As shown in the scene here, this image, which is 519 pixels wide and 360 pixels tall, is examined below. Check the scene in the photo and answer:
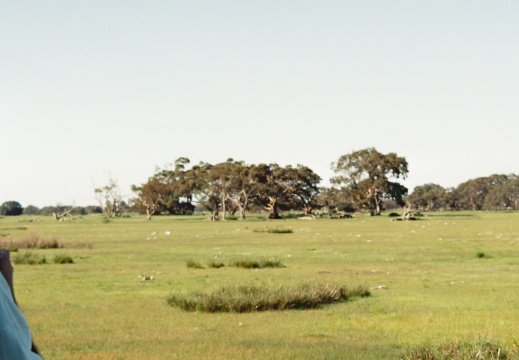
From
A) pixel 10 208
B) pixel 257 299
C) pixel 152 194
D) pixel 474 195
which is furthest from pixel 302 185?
pixel 257 299

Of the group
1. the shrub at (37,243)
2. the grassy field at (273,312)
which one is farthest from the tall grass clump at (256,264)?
the shrub at (37,243)

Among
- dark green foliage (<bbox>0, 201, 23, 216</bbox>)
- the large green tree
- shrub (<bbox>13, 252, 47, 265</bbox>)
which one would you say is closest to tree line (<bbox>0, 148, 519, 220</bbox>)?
the large green tree

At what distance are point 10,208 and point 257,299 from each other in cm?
18881

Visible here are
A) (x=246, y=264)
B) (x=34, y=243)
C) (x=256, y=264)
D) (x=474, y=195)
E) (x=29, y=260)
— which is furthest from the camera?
(x=474, y=195)

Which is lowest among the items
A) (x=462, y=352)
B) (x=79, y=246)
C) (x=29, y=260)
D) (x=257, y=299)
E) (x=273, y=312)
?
(x=273, y=312)

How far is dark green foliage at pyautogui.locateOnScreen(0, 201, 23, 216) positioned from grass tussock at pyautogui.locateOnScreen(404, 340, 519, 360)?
634 feet

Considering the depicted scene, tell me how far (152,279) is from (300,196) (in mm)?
106603

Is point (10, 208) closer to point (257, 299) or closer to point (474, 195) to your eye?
point (474, 195)

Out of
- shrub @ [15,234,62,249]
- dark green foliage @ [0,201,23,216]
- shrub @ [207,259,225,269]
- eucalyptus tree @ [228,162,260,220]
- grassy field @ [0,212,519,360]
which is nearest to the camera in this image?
grassy field @ [0,212,519,360]

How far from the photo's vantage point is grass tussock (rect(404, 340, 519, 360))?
9.48 m

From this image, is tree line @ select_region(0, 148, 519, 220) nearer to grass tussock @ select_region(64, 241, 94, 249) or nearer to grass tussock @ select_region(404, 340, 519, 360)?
grass tussock @ select_region(64, 241, 94, 249)

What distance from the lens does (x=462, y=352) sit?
9.68 metres

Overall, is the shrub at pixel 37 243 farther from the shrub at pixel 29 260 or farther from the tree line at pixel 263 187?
the tree line at pixel 263 187

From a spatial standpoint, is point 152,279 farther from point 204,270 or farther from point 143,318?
point 143,318
